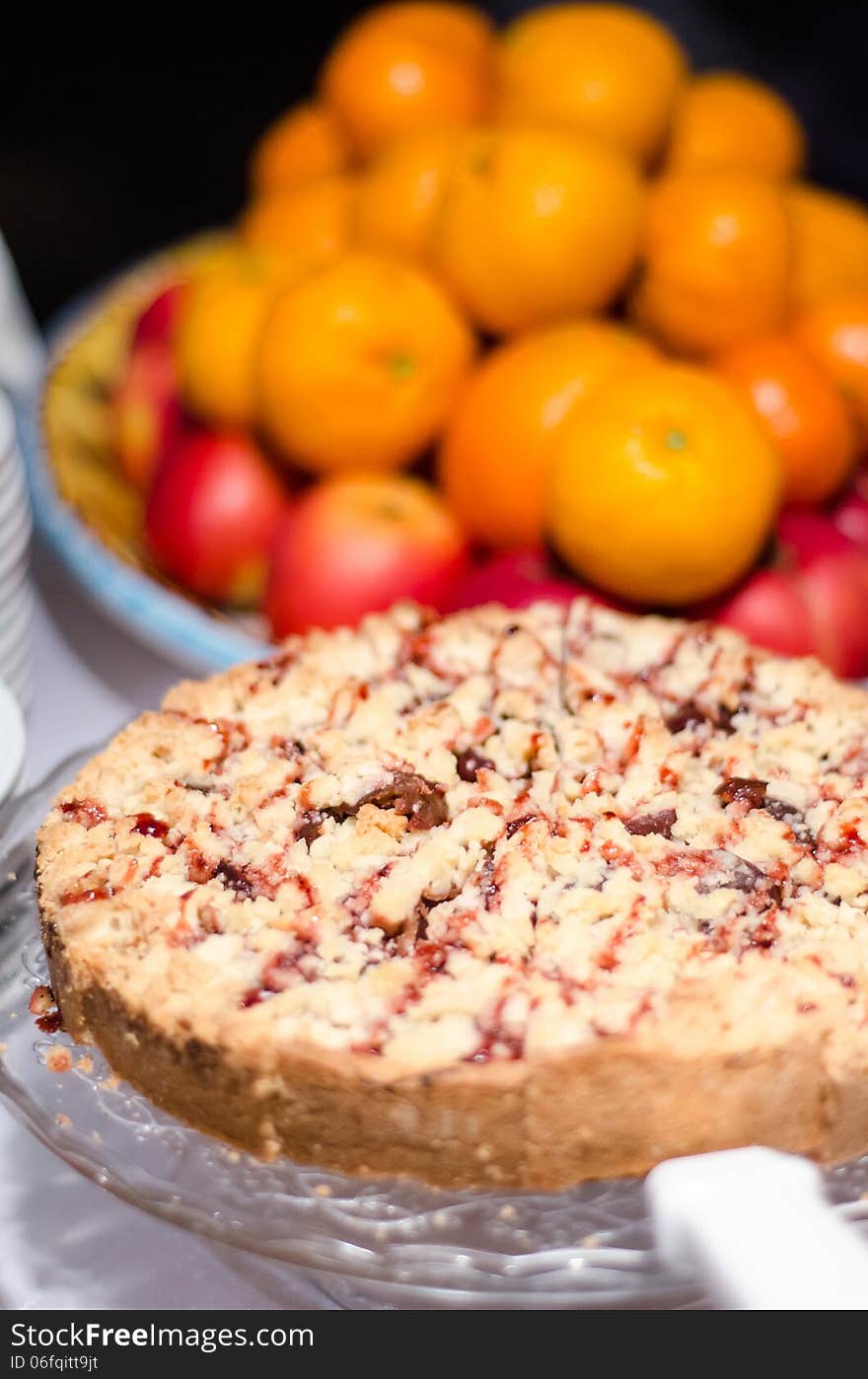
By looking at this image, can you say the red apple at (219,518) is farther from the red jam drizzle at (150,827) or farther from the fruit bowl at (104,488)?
the red jam drizzle at (150,827)

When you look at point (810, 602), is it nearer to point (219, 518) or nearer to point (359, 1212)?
point (219, 518)

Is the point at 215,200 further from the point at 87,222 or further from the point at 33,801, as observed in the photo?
the point at 33,801

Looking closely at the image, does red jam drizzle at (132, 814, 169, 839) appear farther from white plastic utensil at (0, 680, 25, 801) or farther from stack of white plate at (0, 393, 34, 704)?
stack of white plate at (0, 393, 34, 704)

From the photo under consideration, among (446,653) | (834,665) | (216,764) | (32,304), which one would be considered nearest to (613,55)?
(834,665)

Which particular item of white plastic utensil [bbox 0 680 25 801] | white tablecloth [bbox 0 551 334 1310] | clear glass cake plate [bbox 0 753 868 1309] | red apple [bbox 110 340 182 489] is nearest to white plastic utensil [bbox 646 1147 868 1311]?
clear glass cake plate [bbox 0 753 868 1309]

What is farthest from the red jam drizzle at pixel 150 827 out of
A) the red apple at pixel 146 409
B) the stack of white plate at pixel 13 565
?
the red apple at pixel 146 409

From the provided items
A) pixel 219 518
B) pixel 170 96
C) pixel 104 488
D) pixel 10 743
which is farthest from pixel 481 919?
pixel 170 96
